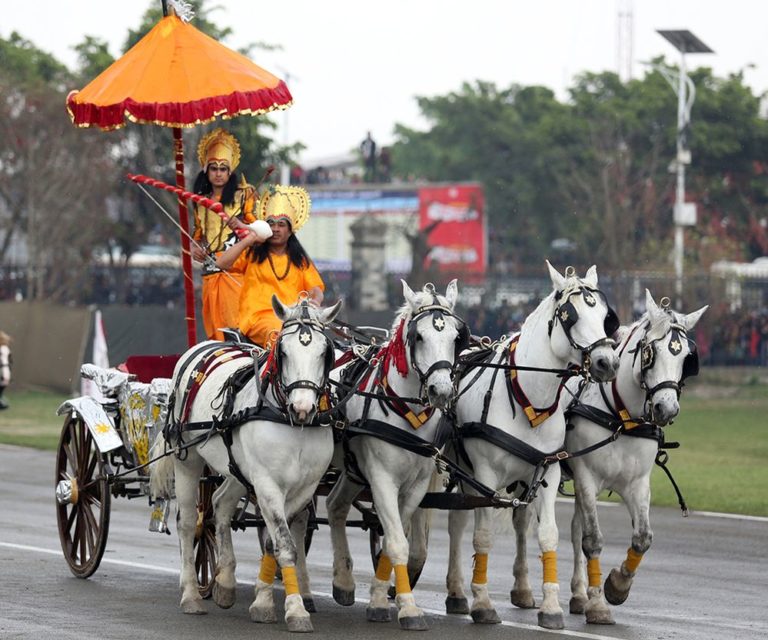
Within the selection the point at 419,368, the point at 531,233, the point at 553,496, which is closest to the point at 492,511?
the point at 553,496

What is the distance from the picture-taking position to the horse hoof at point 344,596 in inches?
431

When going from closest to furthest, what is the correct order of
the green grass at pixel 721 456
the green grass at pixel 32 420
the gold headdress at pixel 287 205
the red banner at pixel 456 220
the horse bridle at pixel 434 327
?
the horse bridle at pixel 434 327, the gold headdress at pixel 287 205, the green grass at pixel 721 456, the green grass at pixel 32 420, the red banner at pixel 456 220

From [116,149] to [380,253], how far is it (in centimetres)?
980

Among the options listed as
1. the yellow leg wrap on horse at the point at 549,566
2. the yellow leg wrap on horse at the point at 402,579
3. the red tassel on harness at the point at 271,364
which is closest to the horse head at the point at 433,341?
the red tassel on harness at the point at 271,364

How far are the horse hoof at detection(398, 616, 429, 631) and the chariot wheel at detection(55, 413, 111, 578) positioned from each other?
3020 millimetres

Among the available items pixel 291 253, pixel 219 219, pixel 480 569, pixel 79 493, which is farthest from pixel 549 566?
pixel 79 493

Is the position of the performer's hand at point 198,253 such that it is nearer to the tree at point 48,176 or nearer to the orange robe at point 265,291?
the orange robe at point 265,291

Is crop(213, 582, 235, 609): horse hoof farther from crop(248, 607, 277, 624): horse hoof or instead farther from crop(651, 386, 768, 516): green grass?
crop(651, 386, 768, 516): green grass

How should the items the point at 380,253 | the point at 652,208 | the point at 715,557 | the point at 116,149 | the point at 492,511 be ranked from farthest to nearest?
the point at 652,208, the point at 116,149, the point at 380,253, the point at 715,557, the point at 492,511

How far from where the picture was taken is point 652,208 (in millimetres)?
47312

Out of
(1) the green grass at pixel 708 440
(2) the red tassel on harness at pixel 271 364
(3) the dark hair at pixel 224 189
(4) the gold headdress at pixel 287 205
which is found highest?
(3) the dark hair at pixel 224 189

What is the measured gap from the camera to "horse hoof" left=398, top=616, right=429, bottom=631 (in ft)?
32.4

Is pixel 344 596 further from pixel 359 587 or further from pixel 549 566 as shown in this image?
pixel 549 566

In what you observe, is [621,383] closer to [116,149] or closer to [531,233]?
[116,149]
